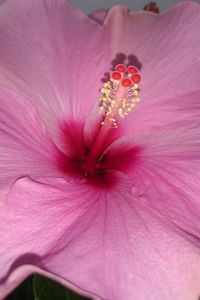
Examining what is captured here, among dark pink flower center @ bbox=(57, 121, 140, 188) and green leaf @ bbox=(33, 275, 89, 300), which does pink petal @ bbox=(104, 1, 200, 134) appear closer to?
dark pink flower center @ bbox=(57, 121, 140, 188)

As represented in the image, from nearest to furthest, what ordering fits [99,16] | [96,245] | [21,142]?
1. [96,245]
2. [21,142]
3. [99,16]

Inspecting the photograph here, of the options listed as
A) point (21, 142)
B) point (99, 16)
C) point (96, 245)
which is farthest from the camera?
point (99, 16)

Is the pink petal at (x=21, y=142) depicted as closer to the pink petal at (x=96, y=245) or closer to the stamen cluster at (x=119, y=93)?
the pink petal at (x=96, y=245)

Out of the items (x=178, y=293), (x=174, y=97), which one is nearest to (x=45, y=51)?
(x=174, y=97)

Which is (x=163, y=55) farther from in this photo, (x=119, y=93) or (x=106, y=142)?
(x=106, y=142)

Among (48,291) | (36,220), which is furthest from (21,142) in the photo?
(48,291)

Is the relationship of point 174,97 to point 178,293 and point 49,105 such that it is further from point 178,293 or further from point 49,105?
point 178,293
